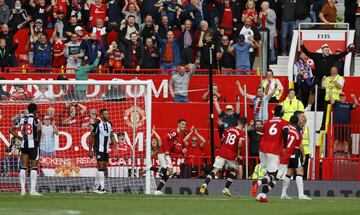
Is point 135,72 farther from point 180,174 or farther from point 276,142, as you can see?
point 276,142

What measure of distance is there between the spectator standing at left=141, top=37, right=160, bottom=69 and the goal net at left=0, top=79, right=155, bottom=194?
3641 millimetres

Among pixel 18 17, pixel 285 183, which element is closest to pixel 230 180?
pixel 285 183

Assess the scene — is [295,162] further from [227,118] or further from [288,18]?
[288,18]

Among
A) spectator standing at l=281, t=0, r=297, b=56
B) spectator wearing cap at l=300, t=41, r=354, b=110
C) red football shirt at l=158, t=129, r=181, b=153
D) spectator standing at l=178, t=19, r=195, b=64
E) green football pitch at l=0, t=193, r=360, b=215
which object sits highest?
spectator standing at l=281, t=0, r=297, b=56

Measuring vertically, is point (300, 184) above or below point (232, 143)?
below

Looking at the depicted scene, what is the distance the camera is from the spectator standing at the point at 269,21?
128 feet

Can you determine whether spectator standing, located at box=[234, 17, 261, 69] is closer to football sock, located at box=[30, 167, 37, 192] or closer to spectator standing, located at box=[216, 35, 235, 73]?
spectator standing, located at box=[216, 35, 235, 73]

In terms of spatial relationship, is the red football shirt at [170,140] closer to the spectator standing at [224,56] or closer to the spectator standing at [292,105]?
the spectator standing at [292,105]

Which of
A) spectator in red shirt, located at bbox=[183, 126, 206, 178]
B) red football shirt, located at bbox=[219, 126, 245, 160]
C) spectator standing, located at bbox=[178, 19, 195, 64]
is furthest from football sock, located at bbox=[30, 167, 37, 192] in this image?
spectator standing, located at bbox=[178, 19, 195, 64]

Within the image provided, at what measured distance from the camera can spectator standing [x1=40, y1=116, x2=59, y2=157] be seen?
33938 mm

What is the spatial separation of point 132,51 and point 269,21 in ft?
12.3

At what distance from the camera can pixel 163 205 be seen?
1077 inches

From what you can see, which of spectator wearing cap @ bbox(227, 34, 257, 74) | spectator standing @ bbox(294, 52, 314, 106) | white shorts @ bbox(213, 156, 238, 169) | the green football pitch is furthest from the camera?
spectator wearing cap @ bbox(227, 34, 257, 74)

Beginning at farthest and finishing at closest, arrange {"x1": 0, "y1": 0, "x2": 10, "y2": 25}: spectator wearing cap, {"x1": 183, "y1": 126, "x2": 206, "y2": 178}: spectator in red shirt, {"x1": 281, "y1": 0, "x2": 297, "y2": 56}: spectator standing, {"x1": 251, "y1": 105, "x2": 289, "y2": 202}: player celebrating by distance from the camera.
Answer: {"x1": 0, "y1": 0, "x2": 10, "y2": 25}: spectator wearing cap, {"x1": 281, "y1": 0, "x2": 297, "y2": 56}: spectator standing, {"x1": 183, "y1": 126, "x2": 206, "y2": 178}: spectator in red shirt, {"x1": 251, "y1": 105, "x2": 289, "y2": 202}: player celebrating
